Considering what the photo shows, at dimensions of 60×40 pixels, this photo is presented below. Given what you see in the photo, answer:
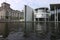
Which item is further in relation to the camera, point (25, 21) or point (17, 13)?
point (17, 13)

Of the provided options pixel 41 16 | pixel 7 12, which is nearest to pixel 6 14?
pixel 7 12

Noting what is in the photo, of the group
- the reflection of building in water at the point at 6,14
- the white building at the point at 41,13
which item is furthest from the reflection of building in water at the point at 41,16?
the reflection of building in water at the point at 6,14

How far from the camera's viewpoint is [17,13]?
6234 mm

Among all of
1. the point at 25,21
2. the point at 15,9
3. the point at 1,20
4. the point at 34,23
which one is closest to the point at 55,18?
the point at 34,23

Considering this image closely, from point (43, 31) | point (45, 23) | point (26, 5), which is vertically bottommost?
point (43, 31)

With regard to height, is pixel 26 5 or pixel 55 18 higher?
pixel 26 5

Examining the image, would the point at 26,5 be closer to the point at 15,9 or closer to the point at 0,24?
the point at 15,9

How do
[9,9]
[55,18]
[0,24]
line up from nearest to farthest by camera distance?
1. [0,24]
2. [9,9]
3. [55,18]

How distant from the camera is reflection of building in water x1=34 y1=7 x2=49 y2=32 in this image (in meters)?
6.43

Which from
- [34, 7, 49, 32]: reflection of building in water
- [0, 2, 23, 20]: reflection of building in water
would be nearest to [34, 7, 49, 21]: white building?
[34, 7, 49, 32]: reflection of building in water

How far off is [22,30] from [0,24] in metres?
1.10

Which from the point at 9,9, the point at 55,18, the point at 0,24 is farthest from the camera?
the point at 55,18

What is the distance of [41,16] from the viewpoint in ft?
22.1

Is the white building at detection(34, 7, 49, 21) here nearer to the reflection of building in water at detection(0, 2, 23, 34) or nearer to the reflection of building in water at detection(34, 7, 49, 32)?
the reflection of building in water at detection(34, 7, 49, 32)
